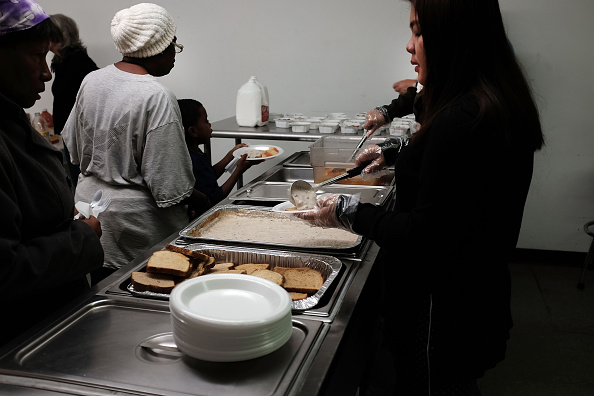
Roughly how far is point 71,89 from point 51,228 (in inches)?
100

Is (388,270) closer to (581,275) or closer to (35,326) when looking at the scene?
(35,326)

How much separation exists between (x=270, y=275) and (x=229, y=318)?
0.37 m

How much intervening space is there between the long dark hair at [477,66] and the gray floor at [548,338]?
1454mm

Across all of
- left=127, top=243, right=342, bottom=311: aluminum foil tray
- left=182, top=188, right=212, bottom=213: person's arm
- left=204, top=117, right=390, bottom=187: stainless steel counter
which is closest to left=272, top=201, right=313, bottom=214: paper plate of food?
left=127, top=243, right=342, bottom=311: aluminum foil tray

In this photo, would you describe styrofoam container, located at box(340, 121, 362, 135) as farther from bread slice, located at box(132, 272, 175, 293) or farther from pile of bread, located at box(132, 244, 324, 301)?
bread slice, located at box(132, 272, 175, 293)

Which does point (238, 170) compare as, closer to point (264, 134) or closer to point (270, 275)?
point (264, 134)

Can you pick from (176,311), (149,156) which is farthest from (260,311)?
(149,156)

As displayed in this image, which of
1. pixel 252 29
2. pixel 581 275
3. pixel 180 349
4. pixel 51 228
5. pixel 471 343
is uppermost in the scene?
pixel 252 29

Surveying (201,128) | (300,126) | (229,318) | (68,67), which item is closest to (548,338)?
(300,126)

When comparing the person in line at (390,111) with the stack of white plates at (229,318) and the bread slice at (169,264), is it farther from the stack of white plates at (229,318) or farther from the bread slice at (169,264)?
the stack of white plates at (229,318)

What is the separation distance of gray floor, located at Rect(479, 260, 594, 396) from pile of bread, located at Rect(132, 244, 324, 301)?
128 cm

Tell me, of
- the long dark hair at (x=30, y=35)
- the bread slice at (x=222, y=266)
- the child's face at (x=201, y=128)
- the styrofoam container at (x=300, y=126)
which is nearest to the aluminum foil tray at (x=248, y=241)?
the bread slice at (x=222, y=266)

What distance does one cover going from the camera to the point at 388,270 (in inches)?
46.3

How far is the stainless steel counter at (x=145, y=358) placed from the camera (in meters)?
0.80
